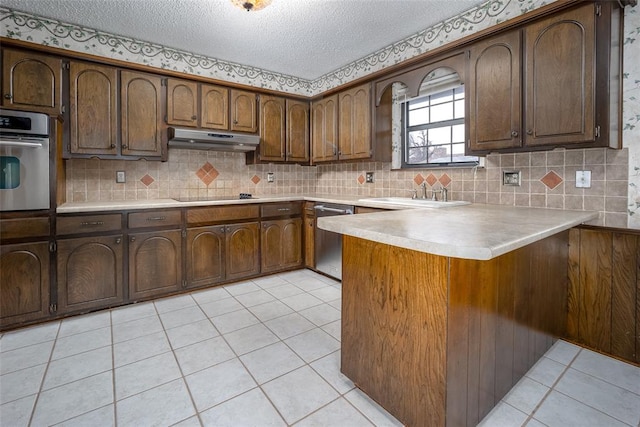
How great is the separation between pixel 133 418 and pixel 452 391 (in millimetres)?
1422

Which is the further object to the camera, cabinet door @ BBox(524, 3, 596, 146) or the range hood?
the range hood

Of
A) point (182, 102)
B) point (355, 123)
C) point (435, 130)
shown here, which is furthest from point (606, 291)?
point (182, 102)

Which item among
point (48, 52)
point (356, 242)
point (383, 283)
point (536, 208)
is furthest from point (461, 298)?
point (48, 52)

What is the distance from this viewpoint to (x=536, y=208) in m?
2.28

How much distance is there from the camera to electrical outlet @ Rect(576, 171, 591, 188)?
2082mm

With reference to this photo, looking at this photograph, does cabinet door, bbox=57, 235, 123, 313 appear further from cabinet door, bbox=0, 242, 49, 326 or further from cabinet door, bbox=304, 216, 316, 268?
cabinet door, bbox=304, 216, 316, 268

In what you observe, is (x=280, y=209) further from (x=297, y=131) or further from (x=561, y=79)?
(x=561, y=79)

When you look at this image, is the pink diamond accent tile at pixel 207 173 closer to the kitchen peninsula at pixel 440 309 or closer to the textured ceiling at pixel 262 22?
the textured ceiling at pixel 262 22

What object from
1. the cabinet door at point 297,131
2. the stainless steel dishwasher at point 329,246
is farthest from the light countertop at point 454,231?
the cabinet door at point 297,131

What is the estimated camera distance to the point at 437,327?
123 centimetres

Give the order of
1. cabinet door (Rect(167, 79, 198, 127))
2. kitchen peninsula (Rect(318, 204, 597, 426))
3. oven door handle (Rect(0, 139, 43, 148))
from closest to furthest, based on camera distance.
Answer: kitchen peninsula (Rect(318, 204, 597, 426)) → oven door handle (Rect(0, 139, 43, 148)) → cabinet door (Rect(167, 79, 198, 127))

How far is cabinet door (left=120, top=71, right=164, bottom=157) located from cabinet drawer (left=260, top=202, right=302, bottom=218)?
1171mm

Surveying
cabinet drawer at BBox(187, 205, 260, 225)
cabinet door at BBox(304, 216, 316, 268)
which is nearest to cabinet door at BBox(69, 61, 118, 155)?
cabinet drawer at BBox(187, 205, 260, 225)

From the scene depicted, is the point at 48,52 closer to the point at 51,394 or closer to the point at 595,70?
the point at 51,394
